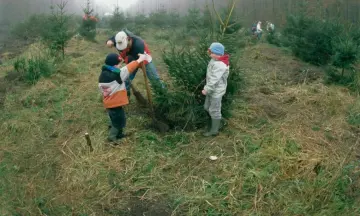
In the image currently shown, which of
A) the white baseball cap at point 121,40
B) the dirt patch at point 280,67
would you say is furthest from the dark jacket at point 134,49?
the dirt patch at point 280,67

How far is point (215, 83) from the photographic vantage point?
5.05 meters

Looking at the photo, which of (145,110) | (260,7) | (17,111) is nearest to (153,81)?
(145,110)

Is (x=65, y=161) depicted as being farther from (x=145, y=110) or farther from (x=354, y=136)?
(x=354, y=136)

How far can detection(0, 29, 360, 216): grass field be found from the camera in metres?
4.02

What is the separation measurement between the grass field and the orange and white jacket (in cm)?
63

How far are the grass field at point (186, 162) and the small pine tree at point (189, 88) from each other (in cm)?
26

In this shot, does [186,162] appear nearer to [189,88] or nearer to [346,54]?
[189,88]

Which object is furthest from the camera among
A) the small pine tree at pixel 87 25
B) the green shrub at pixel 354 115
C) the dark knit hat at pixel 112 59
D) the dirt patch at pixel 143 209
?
the small pine tree at pixel 87 25

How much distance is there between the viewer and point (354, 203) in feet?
13.0

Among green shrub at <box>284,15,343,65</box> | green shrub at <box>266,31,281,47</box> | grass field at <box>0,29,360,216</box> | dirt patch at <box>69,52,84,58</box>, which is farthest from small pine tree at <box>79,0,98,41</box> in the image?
grass field at <box>0,29,360,216</box>

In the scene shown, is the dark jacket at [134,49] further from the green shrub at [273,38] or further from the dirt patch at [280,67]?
the green shrub at [273,38]

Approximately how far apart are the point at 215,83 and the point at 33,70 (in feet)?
16.6

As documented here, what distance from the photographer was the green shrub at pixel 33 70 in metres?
8.23

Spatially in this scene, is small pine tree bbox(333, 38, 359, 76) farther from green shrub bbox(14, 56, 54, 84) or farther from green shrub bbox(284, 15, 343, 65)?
green shrub bbox(14, 56, 54, 84)
